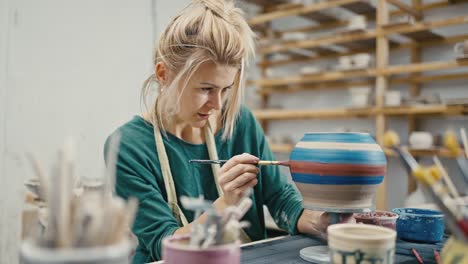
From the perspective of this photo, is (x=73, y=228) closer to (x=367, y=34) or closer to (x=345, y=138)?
(x=345, y=138)

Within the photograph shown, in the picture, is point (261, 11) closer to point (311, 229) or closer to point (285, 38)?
point (285, 38)

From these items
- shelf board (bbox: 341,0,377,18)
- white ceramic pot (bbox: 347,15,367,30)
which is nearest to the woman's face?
white ceramic pot (bbox: 347,15,367,30)

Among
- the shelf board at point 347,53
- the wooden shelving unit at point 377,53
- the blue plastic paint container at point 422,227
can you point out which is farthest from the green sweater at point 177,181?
the shelf board at point 347,53

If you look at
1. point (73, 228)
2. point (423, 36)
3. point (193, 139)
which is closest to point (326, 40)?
point (423, 36)

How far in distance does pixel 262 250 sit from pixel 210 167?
46 centimetres

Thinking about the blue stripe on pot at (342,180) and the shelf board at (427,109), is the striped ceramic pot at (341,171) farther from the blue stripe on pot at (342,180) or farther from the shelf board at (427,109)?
the shelf board at (427,109)

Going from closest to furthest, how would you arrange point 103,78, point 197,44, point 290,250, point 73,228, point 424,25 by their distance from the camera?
point 73,228
point 290,250
point 197,44
point 424,25
point 103,78

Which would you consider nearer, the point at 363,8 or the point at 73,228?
the point at 73,228

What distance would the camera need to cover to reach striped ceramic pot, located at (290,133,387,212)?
84 cm

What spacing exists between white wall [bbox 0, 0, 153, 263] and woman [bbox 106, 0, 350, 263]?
1204mm

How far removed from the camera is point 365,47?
11.1ft

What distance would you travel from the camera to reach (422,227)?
3.47ft

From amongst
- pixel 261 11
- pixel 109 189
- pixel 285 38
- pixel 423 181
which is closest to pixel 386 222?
Answer: pixel 423 181

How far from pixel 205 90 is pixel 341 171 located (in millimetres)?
495
